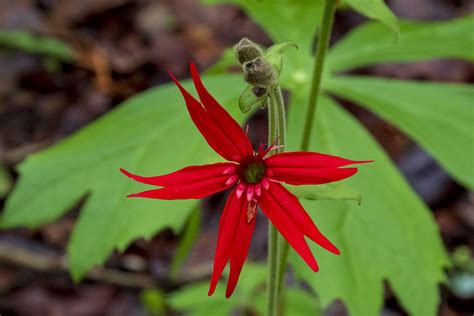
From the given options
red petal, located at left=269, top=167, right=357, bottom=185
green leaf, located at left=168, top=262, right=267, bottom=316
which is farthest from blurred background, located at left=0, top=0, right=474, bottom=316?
red petal, located at left=269, top=167, right=357, bottom=185

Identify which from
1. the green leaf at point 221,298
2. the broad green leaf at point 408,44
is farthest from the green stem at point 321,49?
the green leaf at point 221,298

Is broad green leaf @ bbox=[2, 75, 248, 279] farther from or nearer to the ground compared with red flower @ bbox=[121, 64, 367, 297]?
farther from the ground

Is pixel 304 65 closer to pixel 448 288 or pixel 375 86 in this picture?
pixel 375 86

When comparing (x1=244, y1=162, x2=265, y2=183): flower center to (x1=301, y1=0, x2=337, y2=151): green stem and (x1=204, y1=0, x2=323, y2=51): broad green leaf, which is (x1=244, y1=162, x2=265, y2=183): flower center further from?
(x1=204, y1=0, x2=323, y2=51): broad green leaf

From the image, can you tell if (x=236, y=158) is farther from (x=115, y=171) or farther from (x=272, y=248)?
(x=115, y=171)

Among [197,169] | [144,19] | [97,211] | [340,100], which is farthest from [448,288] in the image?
[144,19]

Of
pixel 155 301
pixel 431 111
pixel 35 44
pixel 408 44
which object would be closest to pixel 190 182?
pixel 431 111

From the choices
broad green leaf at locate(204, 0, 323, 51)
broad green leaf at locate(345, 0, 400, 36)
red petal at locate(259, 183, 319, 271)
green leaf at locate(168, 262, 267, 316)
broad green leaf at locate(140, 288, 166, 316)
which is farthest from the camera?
broad green leaf at locate(140, 288, 166, 316)
